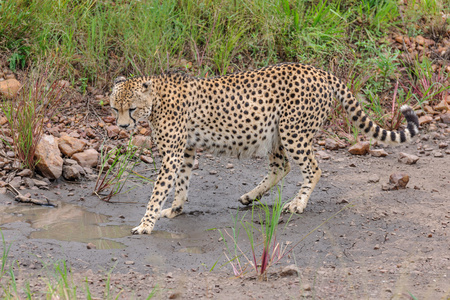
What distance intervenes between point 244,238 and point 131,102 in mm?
1571

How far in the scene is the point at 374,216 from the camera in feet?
18.6

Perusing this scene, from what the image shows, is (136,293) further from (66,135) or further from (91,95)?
(91,95)

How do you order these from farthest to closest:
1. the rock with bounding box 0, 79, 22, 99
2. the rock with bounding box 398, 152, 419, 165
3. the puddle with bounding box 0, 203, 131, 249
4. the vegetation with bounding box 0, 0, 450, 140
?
the vegetation with bounding box 0, 0, 450, 140 < the rock with bounding box 0, 79, 22, 99 < the rock with bounding box 398, 152, 419, 165 < the puddle with bounding box 0, 203, 131, 249

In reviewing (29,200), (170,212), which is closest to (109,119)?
(29,200)

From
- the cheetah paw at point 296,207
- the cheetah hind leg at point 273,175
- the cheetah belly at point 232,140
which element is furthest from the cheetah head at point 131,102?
the cheetah paw at point 296,207

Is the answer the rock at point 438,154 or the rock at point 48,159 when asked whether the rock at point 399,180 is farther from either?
the rock at point 48,159

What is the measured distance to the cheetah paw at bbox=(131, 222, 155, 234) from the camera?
537cm

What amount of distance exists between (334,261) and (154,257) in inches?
56.1

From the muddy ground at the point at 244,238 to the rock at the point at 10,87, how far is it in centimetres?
184

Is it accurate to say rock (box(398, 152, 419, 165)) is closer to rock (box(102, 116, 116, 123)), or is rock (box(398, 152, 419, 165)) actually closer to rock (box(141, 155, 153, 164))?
rock (box(141, 155, 153, 164))

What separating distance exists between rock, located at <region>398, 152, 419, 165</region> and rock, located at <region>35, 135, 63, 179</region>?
3.90 meters

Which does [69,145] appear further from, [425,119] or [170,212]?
[425,119]

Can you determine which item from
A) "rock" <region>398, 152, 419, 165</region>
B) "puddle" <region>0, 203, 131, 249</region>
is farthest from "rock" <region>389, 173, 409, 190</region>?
"puddle" <region>0, 203, 131, 249</region>

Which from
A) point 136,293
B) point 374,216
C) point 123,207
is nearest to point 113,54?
point 123,207
